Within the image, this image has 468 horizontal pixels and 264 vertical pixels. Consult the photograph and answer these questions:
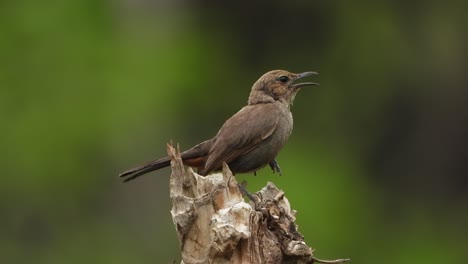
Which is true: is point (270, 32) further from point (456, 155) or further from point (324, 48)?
point (456, 155)

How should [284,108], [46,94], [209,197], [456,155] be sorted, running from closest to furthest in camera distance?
[209,197]
[284,108]
[46,94]
[456,155]

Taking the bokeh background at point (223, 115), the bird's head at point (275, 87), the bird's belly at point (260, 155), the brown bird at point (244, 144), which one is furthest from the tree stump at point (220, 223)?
the bokeh background at point (223, 115)

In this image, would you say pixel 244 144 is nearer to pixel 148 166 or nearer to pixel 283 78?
pixel 148 166

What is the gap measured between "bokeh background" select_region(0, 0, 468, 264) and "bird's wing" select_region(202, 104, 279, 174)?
8058mm

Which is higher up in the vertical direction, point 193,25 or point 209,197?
point 193,25

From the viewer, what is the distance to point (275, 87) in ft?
37.8

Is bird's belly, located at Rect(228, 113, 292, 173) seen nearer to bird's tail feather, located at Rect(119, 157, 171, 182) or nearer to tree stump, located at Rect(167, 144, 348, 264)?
bird's tail feather, located at Rect(119, 157, 171, 182)

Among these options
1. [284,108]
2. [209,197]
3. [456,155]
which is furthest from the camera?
[456,155]

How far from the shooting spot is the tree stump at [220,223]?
9320mm

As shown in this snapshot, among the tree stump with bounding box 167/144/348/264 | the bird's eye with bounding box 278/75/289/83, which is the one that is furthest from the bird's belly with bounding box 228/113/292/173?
the tree stump with bounding box 167/144/348/264

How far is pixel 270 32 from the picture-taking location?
2305 cm

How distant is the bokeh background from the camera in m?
20.4

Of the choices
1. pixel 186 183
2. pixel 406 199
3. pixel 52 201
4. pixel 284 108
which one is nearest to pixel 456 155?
pixel 406 199

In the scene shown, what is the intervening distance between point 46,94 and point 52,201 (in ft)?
4.73
